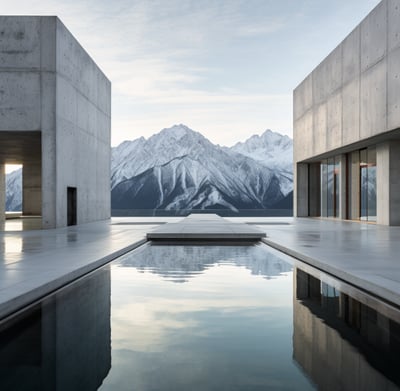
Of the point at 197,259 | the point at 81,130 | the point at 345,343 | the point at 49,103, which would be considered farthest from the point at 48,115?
the point at 345,343

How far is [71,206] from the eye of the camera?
22672 mm

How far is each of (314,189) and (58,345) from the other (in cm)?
3307

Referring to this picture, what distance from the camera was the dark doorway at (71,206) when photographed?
73.7ft

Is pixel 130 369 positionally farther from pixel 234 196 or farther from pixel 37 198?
pixel 234 196

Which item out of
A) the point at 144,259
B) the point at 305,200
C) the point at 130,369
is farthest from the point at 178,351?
the point at 305,200

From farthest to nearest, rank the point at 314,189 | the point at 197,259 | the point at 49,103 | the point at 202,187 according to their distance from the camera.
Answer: the point at 202,187
the point at 314,189
the point at 49,103
the point at 197,259

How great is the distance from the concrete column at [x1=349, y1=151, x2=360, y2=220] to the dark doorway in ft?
53.2

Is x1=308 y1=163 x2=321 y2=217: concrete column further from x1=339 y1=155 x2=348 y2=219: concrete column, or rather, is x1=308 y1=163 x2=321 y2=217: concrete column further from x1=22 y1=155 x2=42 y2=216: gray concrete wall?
x1=22 y1=155 x2=42 y2=216: gray concrete wall

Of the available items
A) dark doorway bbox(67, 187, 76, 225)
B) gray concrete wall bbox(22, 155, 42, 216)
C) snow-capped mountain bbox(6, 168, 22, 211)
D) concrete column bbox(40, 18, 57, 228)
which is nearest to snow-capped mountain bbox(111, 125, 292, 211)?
snow-capped mountain bbox(6, 168, 22, 211)

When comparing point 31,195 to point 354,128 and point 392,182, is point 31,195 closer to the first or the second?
point 354,128

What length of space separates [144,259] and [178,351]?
6.15m

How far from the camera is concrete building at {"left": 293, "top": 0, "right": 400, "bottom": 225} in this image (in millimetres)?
18938

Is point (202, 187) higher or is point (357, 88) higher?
point (357, 88)

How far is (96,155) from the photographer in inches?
1059
